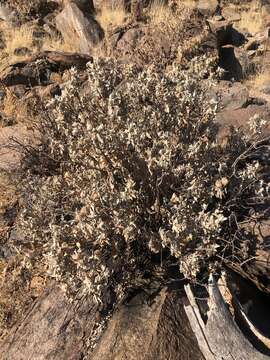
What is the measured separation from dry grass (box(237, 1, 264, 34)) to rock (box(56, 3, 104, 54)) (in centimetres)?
446

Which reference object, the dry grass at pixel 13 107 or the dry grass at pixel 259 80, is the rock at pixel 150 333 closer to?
the dry grass at pixel 13 107

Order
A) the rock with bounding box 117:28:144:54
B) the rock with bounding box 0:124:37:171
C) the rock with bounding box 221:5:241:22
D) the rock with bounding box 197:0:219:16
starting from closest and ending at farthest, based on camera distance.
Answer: the rock with bounding box 0:124:37:171 < the rock with bounding box 117:28:144:54 < the rock with bounding box 197:0:219:16 < the rock with bounding box 221:5:241:22

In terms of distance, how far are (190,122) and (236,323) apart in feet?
6.33

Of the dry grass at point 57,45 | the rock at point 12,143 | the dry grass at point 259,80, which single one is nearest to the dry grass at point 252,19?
the dry grass at point 259,80

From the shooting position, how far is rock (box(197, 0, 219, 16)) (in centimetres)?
1288

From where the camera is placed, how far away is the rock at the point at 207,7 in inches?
507

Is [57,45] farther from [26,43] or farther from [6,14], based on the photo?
[6,14]

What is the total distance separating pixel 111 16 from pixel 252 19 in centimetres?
447

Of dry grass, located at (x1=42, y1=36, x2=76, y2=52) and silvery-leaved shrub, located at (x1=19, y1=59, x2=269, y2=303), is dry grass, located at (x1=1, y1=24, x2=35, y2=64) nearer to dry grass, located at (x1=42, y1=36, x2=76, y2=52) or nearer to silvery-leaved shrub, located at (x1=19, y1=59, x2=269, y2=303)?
dry grass, located at (x1=42, y1=36, x2=76, y2=52)

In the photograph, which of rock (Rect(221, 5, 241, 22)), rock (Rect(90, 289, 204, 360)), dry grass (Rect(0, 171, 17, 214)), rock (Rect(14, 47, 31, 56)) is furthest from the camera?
rock (Rect(221, 5, 241, 22))

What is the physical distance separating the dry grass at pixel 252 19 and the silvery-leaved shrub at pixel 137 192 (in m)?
8.97

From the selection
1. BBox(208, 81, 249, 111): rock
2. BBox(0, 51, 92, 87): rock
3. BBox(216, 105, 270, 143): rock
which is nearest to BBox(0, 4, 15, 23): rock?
BBox(0, 51, 92, 87): rock

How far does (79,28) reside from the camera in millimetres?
10750

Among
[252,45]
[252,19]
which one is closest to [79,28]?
[252,45]
